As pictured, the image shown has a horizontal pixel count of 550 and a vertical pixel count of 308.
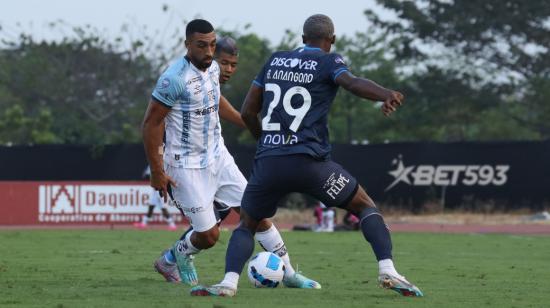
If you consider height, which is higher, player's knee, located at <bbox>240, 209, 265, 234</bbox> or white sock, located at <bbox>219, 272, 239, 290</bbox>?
player's knee, located at <bbox>240, 209, 265, 234</bbox>

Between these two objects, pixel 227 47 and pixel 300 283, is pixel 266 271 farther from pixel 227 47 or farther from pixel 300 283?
pixel 227 47

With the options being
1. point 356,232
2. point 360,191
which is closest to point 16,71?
point 356,232

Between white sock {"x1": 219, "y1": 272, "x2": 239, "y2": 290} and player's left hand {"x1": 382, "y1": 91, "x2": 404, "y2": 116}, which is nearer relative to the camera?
player's left hand {"x1": 382, "y1": 91, "x2": 404, "y2": 116}

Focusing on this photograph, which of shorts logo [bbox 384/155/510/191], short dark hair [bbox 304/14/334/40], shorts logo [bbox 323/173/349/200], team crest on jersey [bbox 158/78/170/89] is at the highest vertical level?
short dark hair [bbox 304/14/334/40]

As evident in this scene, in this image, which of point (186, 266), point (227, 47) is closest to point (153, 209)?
point (186, 266)

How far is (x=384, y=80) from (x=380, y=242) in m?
47.2

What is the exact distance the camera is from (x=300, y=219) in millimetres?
32781

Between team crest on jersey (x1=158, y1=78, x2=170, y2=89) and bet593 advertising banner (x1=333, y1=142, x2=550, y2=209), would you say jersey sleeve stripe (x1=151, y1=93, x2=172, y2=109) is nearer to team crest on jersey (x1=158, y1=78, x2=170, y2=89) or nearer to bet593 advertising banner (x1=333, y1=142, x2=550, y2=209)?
team crest on jersey (x1=158, y1=78, x2=170, y2=89)

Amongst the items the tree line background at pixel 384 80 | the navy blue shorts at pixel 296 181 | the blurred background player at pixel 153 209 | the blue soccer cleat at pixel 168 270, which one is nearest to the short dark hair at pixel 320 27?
the navy blue shorts at pixel 296 181

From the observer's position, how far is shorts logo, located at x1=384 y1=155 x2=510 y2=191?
106ft

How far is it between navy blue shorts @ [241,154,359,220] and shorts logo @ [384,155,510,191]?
74.8 ft

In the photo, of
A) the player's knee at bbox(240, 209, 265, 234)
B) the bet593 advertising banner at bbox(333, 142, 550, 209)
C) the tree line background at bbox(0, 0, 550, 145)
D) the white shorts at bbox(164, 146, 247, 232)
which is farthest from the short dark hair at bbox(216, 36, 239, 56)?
the tree line background at bbox(0, 0, 550, 145)

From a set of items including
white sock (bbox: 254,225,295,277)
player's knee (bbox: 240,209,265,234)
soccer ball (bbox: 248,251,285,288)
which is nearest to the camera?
player's knee (bbox: 240,209,265,234)

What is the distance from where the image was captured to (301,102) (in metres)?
9.45
